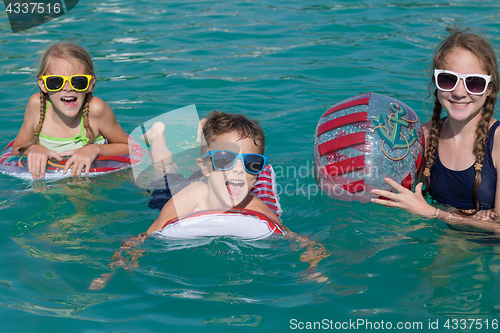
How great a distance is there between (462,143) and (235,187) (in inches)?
87.2

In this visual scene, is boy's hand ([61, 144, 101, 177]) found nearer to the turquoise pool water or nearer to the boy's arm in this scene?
the turquoise pool water

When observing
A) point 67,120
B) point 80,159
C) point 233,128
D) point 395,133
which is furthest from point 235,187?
point 67,120

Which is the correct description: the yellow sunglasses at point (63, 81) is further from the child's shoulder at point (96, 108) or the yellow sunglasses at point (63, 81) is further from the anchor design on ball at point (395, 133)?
the anchor design on ball at point (395, 133)

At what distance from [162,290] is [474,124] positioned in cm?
322

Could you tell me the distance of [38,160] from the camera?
609 cm

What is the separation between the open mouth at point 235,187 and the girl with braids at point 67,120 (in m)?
2.25

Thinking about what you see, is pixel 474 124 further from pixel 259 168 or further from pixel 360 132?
pixel 259 168

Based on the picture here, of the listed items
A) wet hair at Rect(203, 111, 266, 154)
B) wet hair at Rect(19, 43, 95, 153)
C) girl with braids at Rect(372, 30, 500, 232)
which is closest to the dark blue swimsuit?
girl with braids at Rect(372, 30, 500, 232)

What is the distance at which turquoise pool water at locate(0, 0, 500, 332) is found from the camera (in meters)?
3.87

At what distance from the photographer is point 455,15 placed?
12.1m

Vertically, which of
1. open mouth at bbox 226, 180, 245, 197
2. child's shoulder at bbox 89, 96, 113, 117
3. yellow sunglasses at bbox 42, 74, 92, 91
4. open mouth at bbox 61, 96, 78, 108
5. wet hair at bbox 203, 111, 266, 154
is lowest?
open mouth at bbox 226, 180, 245, 197

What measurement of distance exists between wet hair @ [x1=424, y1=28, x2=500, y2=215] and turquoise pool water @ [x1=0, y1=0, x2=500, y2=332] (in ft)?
2.06

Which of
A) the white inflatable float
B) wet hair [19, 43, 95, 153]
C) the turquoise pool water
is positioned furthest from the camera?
wet hair [19, 43, 95, 153]

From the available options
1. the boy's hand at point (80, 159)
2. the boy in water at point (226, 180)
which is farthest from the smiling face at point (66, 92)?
the boy in water at point (226, 180)
